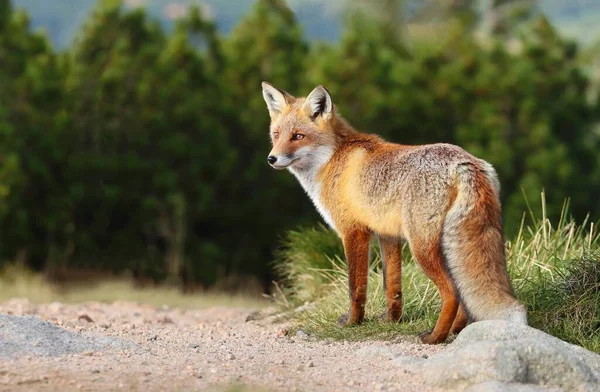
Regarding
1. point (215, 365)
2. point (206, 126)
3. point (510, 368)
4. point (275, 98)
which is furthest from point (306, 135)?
point (206, 126)

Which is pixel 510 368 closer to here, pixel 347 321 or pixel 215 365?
pixel 215 365

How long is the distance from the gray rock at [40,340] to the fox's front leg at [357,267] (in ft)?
6.31

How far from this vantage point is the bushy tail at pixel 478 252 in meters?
6.18

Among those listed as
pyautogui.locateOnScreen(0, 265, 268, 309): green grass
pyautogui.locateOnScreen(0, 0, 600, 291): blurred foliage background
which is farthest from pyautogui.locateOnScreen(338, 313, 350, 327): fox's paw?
pyautogui.locateOnScreen(0, 0, 600, 291): blurred foliage background

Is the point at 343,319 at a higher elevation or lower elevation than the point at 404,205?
lower

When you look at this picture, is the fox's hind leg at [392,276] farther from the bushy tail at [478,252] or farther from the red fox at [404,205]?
the bushy tail at [478,252]

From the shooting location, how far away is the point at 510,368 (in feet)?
17.1

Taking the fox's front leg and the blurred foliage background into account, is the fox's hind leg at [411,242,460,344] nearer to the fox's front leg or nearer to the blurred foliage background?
the fox's front leg

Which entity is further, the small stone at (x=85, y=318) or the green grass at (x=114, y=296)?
the green grass at (x=114, y=296)

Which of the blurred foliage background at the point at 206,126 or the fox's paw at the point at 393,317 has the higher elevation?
the blurred foliage background at the point at 206,126

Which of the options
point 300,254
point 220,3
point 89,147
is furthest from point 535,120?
point 220,3

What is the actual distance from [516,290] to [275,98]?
266 centimetres

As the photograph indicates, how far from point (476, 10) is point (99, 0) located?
2231 cm

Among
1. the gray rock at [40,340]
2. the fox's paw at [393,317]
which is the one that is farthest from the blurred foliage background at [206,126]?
the gray rock at [40,340]
